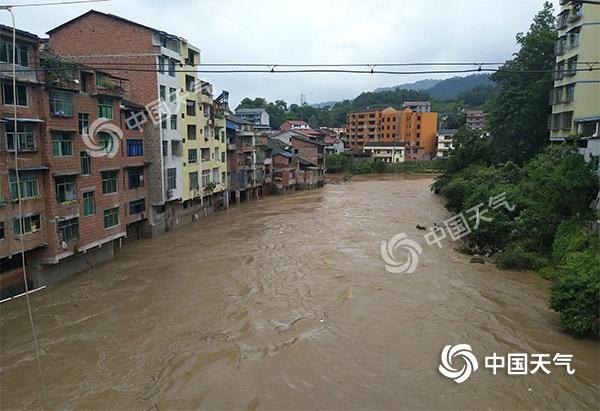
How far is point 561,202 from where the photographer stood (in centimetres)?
1784

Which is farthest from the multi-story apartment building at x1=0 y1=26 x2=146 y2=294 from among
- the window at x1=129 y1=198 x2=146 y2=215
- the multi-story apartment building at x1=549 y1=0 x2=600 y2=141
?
the multi-story apartment building at x1=549 y1=0 x2=600 y2=141

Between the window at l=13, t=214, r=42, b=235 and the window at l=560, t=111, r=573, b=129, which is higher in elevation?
the window at l=560, t=111, r=573, b=129

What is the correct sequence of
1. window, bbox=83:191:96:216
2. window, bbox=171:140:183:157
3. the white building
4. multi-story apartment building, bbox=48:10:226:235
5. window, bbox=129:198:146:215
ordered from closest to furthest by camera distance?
window, bbox=83:191:96:216, window, bbox=129:198:146:215, multi-story apartment building, bbox=48:10:226:235, window, bbox=171:140:183:157, the white building

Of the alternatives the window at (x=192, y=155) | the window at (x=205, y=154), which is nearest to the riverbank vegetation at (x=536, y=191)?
the window at (x=205, y=154)

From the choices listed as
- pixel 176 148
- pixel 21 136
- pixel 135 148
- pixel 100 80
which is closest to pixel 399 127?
pixel 176 148

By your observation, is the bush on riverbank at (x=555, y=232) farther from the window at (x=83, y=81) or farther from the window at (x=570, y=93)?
the window at (x=83, y=81)

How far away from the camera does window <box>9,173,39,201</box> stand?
1407cm

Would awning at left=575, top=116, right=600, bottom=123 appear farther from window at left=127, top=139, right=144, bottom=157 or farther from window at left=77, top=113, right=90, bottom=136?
window at left=77, top=113, right=90, bottom=136

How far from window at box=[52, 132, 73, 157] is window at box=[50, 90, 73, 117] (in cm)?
69

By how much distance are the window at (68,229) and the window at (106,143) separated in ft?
10.8

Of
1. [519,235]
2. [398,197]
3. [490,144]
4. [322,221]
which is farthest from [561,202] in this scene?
[398,197]

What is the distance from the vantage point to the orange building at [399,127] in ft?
240

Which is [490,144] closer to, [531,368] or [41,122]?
[531,368]

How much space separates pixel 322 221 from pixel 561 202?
45.5ft
